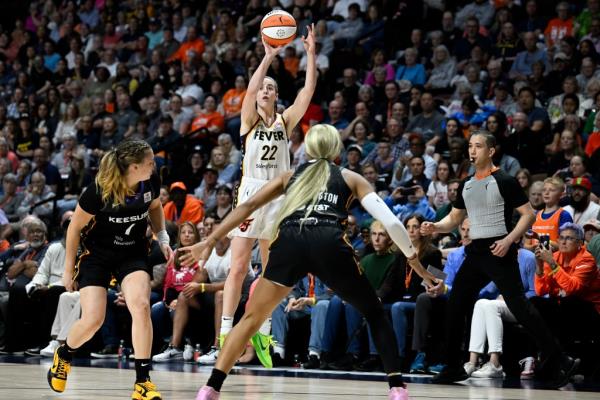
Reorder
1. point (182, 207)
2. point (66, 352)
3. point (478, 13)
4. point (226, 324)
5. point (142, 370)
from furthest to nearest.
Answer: point (478, 13), point (182, 207), point (226, 324), point (66, 352), point (142, 370)

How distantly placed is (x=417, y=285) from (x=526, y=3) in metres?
7.29

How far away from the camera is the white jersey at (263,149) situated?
8570 millimetres

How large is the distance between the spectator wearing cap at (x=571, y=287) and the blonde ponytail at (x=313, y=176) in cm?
375

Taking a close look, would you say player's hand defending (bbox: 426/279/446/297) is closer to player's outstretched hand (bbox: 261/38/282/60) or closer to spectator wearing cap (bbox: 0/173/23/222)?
player's outstretched hand (bbox: 261/38/282/60)

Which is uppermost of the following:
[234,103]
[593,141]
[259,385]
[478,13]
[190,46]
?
[190,46]

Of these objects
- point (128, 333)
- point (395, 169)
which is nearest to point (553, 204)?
point (395, 169)

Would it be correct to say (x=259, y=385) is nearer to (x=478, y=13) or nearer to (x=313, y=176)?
(x=313, y=176)

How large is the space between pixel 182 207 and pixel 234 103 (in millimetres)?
3378

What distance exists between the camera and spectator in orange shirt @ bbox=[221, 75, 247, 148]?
1645 cm

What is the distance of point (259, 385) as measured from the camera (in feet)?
26.9

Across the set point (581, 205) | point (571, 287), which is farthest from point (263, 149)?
point (581, 205)

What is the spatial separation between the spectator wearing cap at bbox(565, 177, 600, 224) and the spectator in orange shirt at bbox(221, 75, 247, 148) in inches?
264

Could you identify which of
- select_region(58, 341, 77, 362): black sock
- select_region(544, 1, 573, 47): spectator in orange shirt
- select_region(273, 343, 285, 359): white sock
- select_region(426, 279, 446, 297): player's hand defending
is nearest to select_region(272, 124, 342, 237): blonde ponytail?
select_region(426, 279, 446, 297): player's hand defending

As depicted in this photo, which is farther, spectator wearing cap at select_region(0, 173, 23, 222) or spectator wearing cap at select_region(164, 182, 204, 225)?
spectator wearing cap at select_region(0, 173, 23, 222)
